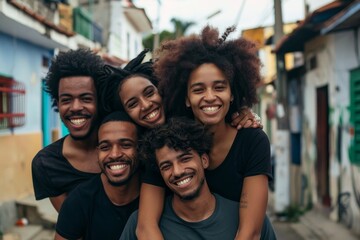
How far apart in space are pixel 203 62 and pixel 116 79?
0.62 meters

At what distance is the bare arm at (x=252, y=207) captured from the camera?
264cm

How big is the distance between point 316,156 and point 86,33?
318 inches

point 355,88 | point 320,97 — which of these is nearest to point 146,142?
point 355,88

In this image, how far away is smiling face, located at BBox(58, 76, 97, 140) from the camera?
10.1 feet

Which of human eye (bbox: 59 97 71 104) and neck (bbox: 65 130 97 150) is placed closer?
human eye (bbox: 59 97 71 104)

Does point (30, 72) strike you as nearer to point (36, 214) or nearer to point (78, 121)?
point (36, 214)

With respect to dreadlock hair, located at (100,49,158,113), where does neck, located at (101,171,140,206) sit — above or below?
below

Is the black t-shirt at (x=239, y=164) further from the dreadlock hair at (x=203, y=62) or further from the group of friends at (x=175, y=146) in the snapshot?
the dreadlock hair at (x=203, y=62)

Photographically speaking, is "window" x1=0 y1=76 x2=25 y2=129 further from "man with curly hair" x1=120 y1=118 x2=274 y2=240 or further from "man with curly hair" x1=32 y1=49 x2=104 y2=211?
"man with curly hair" x1=120 y1=118 x2=274 y2=240

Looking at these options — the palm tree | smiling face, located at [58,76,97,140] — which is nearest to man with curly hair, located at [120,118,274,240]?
smiling face, located at [58,76,97,140]

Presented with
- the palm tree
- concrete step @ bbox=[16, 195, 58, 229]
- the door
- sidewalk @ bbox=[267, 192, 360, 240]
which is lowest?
sidewalk @ bbox=[267, 192, 360, 240]

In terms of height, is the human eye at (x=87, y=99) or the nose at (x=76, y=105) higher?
the human eye at (x=87, y=99)

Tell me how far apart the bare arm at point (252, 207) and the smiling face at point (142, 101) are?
64 centimetres

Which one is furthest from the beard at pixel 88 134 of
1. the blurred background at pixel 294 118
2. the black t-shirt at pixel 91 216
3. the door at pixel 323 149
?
the door at pixel 323 149
